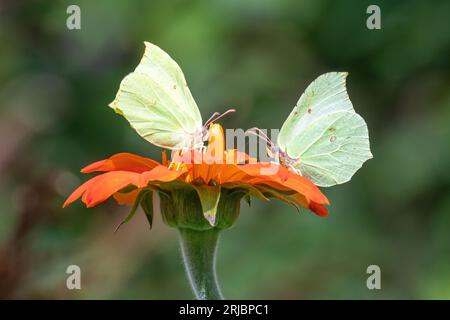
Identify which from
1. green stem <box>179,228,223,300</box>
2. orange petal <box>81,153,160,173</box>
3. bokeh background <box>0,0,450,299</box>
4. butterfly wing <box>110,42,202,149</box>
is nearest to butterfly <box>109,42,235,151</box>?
butterfly wing <box>110,42,202,149</box>

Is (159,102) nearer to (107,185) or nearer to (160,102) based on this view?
(160,102)

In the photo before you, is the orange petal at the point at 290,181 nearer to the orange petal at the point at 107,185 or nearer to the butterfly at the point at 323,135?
the orange petal at the point at 107,185

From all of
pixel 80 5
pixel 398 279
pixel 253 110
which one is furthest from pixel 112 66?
pixel 398 279

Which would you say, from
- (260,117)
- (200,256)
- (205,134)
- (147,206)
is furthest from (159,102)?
(260,117)

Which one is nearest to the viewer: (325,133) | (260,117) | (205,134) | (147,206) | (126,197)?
(147,206)

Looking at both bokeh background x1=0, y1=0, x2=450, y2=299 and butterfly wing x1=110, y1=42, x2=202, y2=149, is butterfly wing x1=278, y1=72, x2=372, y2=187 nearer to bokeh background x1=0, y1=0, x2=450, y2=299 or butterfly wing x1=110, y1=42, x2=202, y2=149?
butterfly wing x1=110, y1=42, x2=202, y2=149

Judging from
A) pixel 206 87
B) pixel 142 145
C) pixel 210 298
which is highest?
pixel 206 87

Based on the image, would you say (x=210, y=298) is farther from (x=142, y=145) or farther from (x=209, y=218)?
(x=142, y=145)
